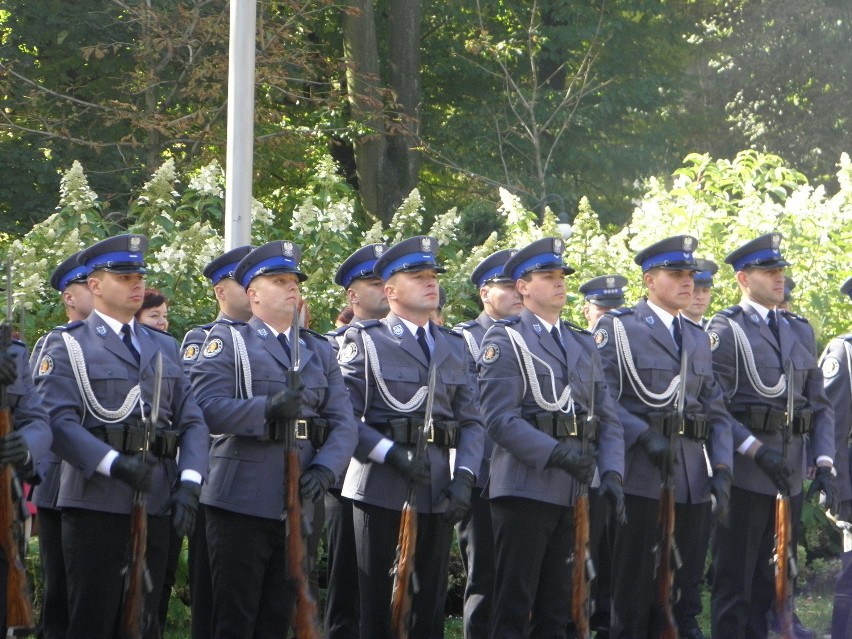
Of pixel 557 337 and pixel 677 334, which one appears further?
pixel 677 334

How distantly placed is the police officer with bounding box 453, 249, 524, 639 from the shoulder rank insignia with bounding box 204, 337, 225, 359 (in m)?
1.56

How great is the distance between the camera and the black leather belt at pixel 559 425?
6.99 meters

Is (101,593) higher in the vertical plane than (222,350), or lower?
lower

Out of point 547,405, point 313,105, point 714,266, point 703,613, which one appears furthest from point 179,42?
point 547,405

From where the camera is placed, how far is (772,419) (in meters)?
8.02

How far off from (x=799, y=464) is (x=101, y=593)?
13.0 ft

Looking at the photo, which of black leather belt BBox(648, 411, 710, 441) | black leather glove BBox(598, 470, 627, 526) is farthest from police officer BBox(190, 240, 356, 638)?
black leather belt BBox(648, 411, 710, 441)

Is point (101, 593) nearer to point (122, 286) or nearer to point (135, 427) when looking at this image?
point (135, 427)

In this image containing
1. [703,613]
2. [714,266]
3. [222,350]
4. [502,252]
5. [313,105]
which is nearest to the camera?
[222,350]

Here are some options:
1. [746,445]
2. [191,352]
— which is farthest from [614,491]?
[191,352]

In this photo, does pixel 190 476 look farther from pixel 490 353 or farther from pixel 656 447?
pixel 656 447

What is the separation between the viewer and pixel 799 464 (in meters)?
8.09

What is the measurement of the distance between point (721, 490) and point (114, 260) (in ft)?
10.7

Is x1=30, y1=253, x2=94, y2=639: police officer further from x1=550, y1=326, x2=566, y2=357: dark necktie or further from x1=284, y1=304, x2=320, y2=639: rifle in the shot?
x1=550, y1=326, x2=566, y2=357: dark necktie
